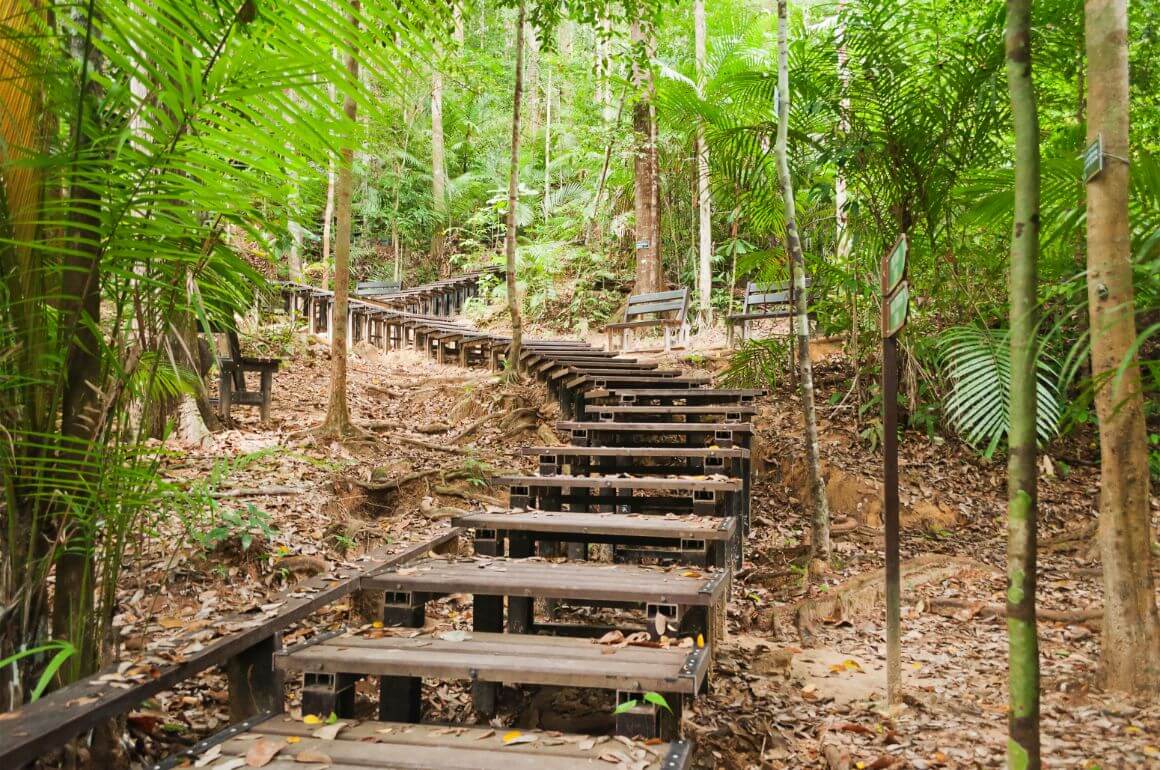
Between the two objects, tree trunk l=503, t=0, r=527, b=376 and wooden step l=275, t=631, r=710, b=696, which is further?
tree trunk l=503, t=0, r=527, b=376

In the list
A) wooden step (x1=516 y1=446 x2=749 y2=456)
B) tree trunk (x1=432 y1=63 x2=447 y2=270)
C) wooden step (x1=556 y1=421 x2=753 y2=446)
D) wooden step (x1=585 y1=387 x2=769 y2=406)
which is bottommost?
wooden step (x1=516 y1=446 x2=749 y2=456)

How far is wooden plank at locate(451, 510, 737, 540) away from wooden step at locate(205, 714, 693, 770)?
1476 millimetres

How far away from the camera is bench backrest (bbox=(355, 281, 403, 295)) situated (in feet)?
72.4

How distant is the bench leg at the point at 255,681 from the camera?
2.35 metres

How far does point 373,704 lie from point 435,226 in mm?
23730

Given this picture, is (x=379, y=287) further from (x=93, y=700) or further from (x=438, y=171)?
(x=93, y=700)

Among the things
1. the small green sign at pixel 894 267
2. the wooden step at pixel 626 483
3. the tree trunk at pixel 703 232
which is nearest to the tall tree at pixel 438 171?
the tree trunk at pixel 703 232

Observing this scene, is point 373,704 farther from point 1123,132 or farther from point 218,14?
point 1123,132

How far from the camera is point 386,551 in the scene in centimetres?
344

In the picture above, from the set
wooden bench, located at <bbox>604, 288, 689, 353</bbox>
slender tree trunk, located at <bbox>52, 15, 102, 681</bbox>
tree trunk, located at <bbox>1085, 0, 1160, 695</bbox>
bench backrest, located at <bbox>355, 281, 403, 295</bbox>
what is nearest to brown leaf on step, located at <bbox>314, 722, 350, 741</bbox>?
slender tree trunk, located at <bbox>52, 15, 102, 681</bbox>

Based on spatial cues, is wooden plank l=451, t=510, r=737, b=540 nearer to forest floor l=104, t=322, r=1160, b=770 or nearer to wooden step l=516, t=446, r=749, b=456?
forest floor l=104, t=322, r=1160, b=770

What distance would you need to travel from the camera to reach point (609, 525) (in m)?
3.55

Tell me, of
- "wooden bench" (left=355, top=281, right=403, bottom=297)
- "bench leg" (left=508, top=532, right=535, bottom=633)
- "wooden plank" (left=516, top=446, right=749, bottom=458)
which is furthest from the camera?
"wooden bench" (left=355, top=281, right=403, bottom=297)

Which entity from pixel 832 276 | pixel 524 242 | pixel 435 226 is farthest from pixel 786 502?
pixel 435 226
